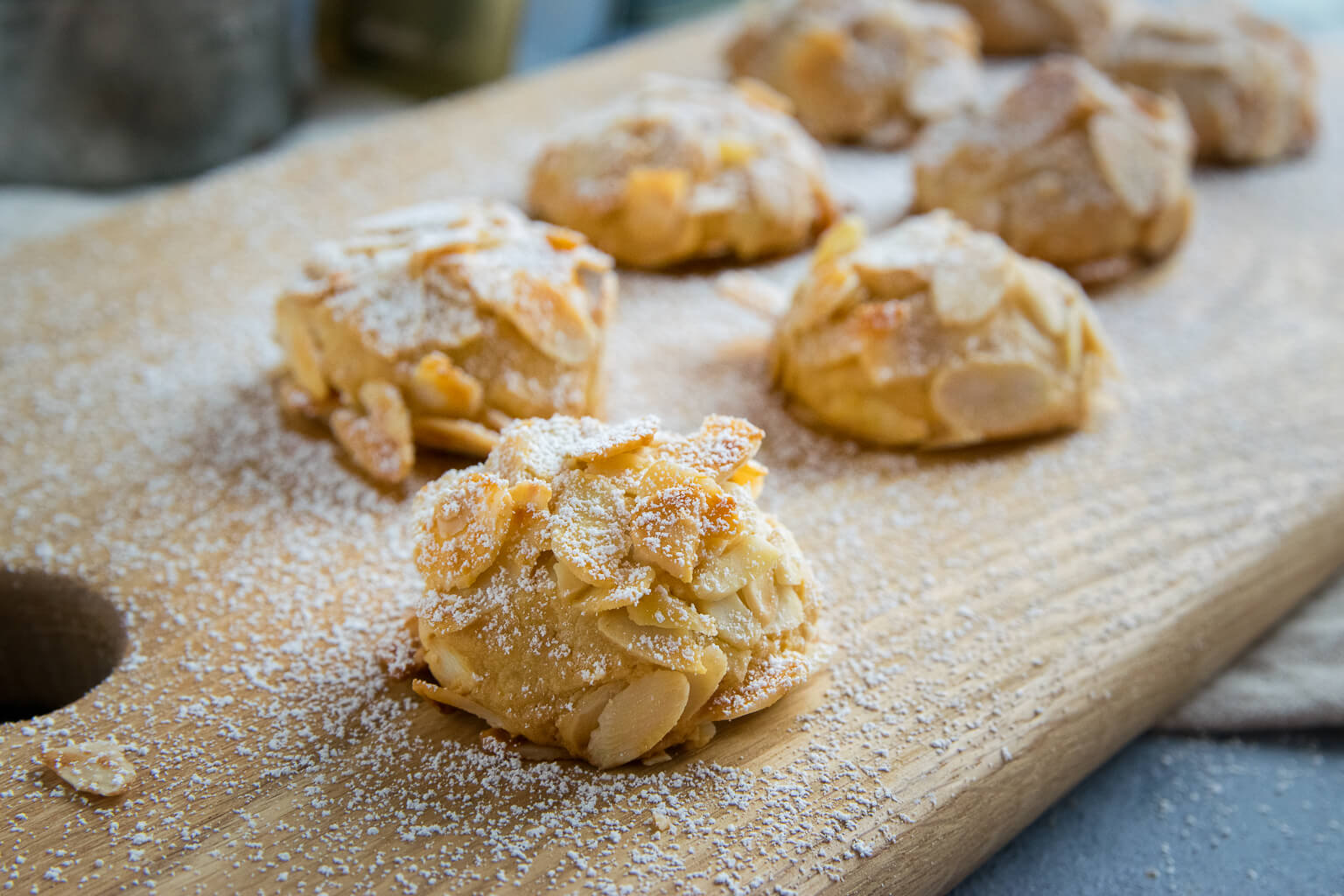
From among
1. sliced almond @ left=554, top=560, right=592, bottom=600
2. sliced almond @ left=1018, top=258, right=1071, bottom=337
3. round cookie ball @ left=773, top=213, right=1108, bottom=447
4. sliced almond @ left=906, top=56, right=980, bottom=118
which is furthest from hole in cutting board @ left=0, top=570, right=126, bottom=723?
sliced almond @ left=906, top=56, right=980, bottom=118

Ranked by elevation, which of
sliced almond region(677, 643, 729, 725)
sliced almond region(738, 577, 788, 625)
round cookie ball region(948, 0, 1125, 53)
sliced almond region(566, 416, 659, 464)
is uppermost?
round cookie ball region(948, 0, 1125, 53)

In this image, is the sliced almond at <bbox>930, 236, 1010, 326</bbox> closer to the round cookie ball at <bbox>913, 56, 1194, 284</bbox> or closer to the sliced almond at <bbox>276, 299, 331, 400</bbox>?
the round cookie ball at <bbox>913, 56, 1194, 284</bbox>

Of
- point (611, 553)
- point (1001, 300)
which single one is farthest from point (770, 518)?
point (1001, 300)

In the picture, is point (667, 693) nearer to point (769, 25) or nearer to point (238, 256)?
point (238, 256)

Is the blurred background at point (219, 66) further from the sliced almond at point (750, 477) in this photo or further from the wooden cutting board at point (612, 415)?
the sliced almond at point (750, 477)

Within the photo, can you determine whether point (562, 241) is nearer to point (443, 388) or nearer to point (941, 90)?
point (443, 388)

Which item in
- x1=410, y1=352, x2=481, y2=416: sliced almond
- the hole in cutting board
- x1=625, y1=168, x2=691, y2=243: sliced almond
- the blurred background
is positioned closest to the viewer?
the hole in cutting board

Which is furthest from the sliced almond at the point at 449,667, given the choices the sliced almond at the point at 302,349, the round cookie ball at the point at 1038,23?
the round cookie ball at the point at 1038,23

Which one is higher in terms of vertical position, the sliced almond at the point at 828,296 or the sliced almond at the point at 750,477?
the sliced almond at the point at 828,296
